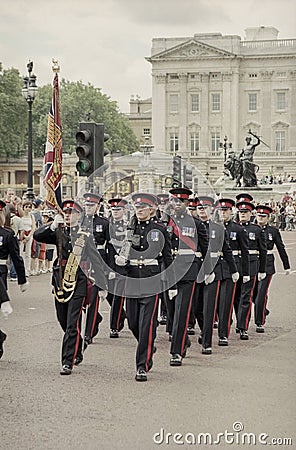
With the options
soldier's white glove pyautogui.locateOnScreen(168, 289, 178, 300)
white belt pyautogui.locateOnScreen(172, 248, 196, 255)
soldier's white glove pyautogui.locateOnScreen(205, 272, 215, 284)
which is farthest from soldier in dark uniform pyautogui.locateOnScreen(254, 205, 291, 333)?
soldier's white glove pyautogui.locateOnScreen(168, 289, 178, 300)

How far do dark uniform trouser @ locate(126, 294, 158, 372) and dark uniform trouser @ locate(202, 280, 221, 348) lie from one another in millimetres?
1146

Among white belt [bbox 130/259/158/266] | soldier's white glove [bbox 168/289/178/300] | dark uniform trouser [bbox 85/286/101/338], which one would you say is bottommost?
dark uniform trouser [bbox 85/286/101/338]

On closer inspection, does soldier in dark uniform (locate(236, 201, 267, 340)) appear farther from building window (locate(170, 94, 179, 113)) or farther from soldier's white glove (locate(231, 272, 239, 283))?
building window (locate(170, 94, 179, 113))

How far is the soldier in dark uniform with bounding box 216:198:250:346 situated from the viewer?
31.9 ft

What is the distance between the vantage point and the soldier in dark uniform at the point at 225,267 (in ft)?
31.9

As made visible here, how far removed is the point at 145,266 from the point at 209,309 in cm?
130

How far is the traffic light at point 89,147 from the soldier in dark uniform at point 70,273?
2.74 m

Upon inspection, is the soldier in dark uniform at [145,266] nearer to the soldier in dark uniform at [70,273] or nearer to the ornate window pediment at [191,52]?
the soldier in dark uniform at [70,273]

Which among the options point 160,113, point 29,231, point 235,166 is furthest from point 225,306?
point 160,113

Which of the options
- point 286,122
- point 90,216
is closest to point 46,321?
point 90,216

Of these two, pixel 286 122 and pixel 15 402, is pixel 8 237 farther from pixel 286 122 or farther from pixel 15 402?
pixel 286 122

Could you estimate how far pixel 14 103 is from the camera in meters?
63.6

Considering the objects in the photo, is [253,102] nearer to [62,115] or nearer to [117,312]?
[62,115]

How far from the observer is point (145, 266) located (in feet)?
27.1
